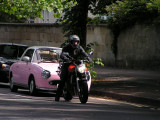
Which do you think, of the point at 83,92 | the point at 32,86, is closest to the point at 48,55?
the point at 32,86

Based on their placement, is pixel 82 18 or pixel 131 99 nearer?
pixel 131 99

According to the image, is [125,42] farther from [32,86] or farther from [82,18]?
[32,86]

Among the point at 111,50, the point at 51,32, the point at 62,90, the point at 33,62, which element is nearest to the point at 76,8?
the point at 33,62

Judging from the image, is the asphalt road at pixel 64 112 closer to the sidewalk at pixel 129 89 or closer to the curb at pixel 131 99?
the curb at pixel 131 99

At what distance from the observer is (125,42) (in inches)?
1056

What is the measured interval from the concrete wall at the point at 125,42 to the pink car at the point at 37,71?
672cm

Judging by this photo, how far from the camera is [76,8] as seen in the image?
1900cm

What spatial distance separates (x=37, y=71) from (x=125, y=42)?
13.0 meters

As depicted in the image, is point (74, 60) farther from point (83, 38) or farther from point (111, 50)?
point (111, 50)

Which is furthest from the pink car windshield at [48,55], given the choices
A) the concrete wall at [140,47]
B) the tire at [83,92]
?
the concrete wall at [140,47]

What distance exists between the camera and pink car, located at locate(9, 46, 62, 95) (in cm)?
1421

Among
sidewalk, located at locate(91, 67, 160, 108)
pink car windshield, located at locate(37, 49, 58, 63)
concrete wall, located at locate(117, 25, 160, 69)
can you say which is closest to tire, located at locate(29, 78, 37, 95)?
pink car windshield, located at locate(37, 49, 58, 63)

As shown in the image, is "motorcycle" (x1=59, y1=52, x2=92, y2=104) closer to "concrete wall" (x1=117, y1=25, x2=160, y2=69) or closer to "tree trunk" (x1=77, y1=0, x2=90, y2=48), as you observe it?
"tree trunk" (x1=77, y1=0, x2=90, y2=48)

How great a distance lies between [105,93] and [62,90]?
2.44 m
